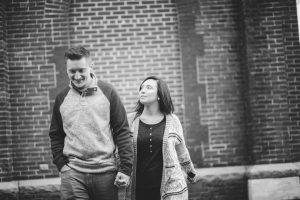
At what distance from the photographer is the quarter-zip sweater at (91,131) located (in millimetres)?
2953

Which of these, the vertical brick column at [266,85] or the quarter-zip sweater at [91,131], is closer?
the quarter-zip sweater at [91,131]

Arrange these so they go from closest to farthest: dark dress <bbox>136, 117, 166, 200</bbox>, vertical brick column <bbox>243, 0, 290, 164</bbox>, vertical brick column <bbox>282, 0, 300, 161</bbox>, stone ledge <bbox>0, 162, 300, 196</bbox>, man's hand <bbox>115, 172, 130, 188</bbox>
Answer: man's hand <bbox>115, 172, 130, 188</bbox>
dark dress <bbox>136, 117, 166, 200</bbox>
stone ledge <bbox>0, 162, 300, 196</bbox>
vertical brick column <bbox>243, 0, 290, 164</bbox>
vertical brick column <bbox>282, 0, 300, 161</bbox>

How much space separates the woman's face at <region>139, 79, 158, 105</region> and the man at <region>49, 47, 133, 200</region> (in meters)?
0.48

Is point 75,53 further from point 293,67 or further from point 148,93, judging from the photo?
point 293,67

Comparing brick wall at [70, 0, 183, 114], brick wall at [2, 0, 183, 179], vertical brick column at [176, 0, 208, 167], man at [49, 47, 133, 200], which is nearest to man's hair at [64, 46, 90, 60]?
man at [49, 47, 133, 200]

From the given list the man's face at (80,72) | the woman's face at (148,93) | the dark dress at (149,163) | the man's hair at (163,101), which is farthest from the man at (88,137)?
the man's hair at (163,101)

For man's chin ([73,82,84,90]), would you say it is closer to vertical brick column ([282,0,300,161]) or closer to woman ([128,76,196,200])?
woman ([128,76,196,200])

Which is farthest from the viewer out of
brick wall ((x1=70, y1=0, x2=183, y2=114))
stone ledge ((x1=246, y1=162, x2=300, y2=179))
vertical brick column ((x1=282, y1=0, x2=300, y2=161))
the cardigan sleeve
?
brick wall ((x1=70, y1=0, x2=183, y2=114))

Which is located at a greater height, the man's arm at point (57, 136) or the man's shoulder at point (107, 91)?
the man's shoulder at point (107, 91)

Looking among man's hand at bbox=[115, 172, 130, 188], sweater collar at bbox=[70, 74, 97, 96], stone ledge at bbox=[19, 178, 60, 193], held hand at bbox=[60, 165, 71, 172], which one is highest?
sweater collar at bbox=[70, 74, 97, 96]

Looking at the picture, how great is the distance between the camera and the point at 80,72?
3.03 metres

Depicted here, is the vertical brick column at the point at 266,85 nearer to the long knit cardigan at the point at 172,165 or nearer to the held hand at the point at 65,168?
the long knit cardigan at the point at 172,165

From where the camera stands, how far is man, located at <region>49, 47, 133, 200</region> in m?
2.94

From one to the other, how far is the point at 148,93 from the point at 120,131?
66 cm
